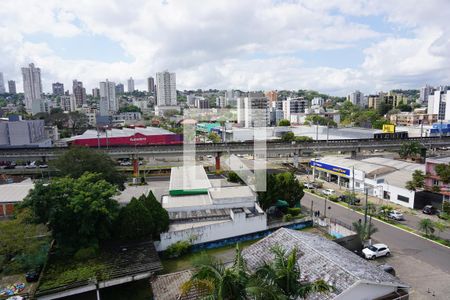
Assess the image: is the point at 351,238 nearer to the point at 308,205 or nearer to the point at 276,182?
the point at 276,182

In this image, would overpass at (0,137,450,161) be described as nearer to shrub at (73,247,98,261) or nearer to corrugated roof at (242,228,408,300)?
shrub at (73,247,98,261)

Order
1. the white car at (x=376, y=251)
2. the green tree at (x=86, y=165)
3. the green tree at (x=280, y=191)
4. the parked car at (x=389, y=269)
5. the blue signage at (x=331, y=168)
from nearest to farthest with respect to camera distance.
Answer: the parked car at (x=389, y=269) → the white car at (x=376, y=251) → the green tree at (x=280, y=191) → the green tree at (x=86, y=165) → the blue signage at (x=331, y=168)

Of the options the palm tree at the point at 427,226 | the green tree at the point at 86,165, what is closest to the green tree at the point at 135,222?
the green tree at the point at 86,165

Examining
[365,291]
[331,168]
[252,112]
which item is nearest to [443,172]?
[331,168]

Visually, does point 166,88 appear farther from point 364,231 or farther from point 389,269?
point 389,269

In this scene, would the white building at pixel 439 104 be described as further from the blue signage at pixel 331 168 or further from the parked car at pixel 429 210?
the parked car at pixel 429 210

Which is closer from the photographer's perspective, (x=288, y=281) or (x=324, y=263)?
(x=288, y=281)

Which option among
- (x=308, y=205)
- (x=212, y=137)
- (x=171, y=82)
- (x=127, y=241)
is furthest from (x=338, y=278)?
(x=171, y=82)

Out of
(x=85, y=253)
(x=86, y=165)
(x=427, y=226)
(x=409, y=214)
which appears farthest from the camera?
(x=86, y=165)
